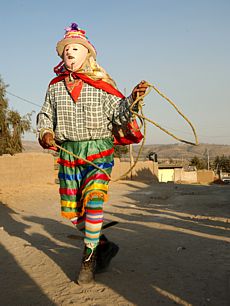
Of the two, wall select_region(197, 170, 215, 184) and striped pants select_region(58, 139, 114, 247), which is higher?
striped pants select_region(58, 139, 114, 247)

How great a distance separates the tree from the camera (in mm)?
20109

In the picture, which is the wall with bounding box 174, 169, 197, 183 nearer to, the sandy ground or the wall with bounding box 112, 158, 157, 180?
the wall with bounding box 112, 158, 157, 180

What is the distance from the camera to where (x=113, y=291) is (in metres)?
→ 2.75

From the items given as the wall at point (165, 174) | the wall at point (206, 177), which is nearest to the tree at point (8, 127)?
the wall at point (206, 177)

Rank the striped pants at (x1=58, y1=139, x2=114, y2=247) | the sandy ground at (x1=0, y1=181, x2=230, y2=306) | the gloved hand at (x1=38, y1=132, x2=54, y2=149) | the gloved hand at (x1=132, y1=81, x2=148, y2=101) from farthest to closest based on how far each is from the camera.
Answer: the gloved hand at (x1=38, y1=132, x2=54, y2=149)
the striped pants at (x1=58, y1=139, x2=114, y2=247)
the gloved hand at (x1=132, y1=81, x2=148, y2=101)
the sandy ground at (x1=0, y1=181, x2=230, y2=306)

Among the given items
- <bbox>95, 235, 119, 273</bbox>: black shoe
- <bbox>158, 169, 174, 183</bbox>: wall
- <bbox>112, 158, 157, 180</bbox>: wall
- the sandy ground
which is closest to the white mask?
<bbox>95, 235, 119, 273</bbox>: black shoe

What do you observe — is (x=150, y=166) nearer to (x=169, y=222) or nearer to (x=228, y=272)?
(x=169, y=222)

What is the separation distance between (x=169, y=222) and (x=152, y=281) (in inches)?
130

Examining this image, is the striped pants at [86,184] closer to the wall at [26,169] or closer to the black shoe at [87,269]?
the black shoe at [87,269]

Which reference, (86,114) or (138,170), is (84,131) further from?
(138,170)

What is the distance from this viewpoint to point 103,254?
3289mm

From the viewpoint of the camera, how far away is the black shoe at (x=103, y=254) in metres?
3.26

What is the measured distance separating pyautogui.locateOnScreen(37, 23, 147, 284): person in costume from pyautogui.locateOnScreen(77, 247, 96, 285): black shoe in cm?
1

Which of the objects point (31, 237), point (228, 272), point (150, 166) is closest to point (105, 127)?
point (228, 272)
